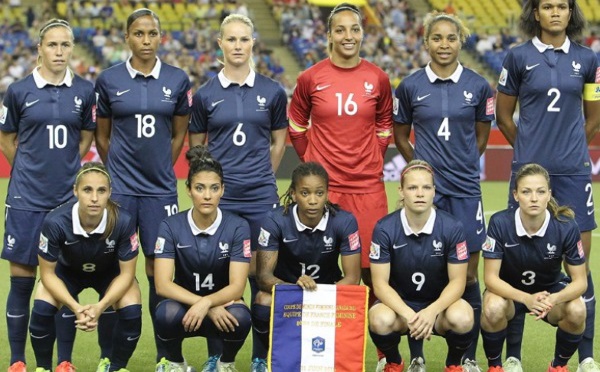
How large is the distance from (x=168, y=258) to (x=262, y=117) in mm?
975

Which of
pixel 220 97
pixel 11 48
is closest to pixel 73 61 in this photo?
pixel 11 48

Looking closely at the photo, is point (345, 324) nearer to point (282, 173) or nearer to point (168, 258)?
point (168, 258)

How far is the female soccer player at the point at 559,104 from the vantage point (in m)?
5.95

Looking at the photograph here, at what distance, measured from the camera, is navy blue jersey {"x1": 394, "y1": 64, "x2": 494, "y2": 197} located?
600cm

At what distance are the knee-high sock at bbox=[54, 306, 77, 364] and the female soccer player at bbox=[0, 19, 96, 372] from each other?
26cm

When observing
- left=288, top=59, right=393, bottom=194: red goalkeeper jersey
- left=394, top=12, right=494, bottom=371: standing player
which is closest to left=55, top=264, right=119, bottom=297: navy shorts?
left=288, top=59, right=393, bottom=194: red goalkeeper jersey

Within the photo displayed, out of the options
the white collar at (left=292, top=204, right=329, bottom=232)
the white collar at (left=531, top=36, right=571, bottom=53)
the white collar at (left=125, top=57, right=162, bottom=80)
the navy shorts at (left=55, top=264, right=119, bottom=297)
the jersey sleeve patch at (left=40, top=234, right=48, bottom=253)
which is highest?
the white collar at (left=531, top=36, right=571, bottom=53)

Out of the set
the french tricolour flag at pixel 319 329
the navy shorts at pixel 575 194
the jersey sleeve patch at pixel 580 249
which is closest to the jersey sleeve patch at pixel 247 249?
the french tricolour flag at pixel 319 329

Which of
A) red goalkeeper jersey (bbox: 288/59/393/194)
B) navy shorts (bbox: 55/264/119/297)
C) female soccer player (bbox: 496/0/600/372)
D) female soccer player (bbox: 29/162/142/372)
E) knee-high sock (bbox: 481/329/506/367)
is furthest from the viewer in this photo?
red goalkeeper jersey (bbox: 288/59/393/194)

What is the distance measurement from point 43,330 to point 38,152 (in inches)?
37.0

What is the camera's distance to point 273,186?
6266 millimetres

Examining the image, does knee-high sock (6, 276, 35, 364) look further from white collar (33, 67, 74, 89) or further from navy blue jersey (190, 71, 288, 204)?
navy blue jersey (190, 71, 288, 204)

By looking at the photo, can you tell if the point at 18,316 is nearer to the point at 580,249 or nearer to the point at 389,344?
Answer: the point at 389,344

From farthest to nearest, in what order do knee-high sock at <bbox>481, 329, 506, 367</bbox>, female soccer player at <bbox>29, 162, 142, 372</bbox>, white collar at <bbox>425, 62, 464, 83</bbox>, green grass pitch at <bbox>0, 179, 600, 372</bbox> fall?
green grass pitch at <bbox>0, 179, 600, 372</bbox> → white collar at <bbox>425, 62, 464, 83</bbox> → knee-high sock at <bbox>481, 329, 506, 367</bbox> → female soccer player at <bbox>29, 162, 142, 372</bbox>
